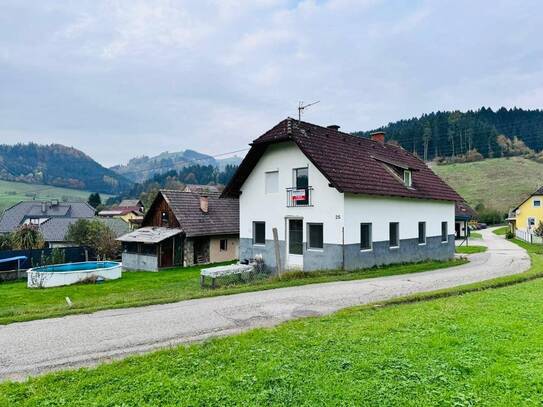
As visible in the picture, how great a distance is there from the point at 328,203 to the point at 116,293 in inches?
400

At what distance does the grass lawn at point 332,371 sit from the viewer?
4605 millimetres

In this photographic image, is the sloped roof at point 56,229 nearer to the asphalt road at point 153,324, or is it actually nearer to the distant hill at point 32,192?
the asphalt road at point 153,324

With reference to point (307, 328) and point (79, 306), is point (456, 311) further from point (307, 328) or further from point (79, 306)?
point (79, 306)

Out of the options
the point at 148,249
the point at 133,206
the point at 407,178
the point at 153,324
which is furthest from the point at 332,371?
the point at 133,206

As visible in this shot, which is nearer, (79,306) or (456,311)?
(456,311)

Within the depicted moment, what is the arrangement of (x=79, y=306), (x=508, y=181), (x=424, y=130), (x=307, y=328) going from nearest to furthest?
(x=307, y=328), (x=79, y=306), (x=508, y=181), (x=424, y=130)

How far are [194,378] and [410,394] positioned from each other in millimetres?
2695

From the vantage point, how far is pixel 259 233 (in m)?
20.8

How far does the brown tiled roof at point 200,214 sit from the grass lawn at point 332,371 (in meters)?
23.1

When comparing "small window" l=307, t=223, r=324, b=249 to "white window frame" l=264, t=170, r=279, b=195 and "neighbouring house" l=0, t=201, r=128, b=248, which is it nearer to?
"white window frame" l=264, t=170, r=279, b=195

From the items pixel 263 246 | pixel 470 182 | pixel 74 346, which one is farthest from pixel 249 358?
pixel 470 182

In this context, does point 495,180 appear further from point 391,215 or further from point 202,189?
point 391,215

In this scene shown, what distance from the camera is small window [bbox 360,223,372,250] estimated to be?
59.0 feet

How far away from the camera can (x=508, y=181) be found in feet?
290
